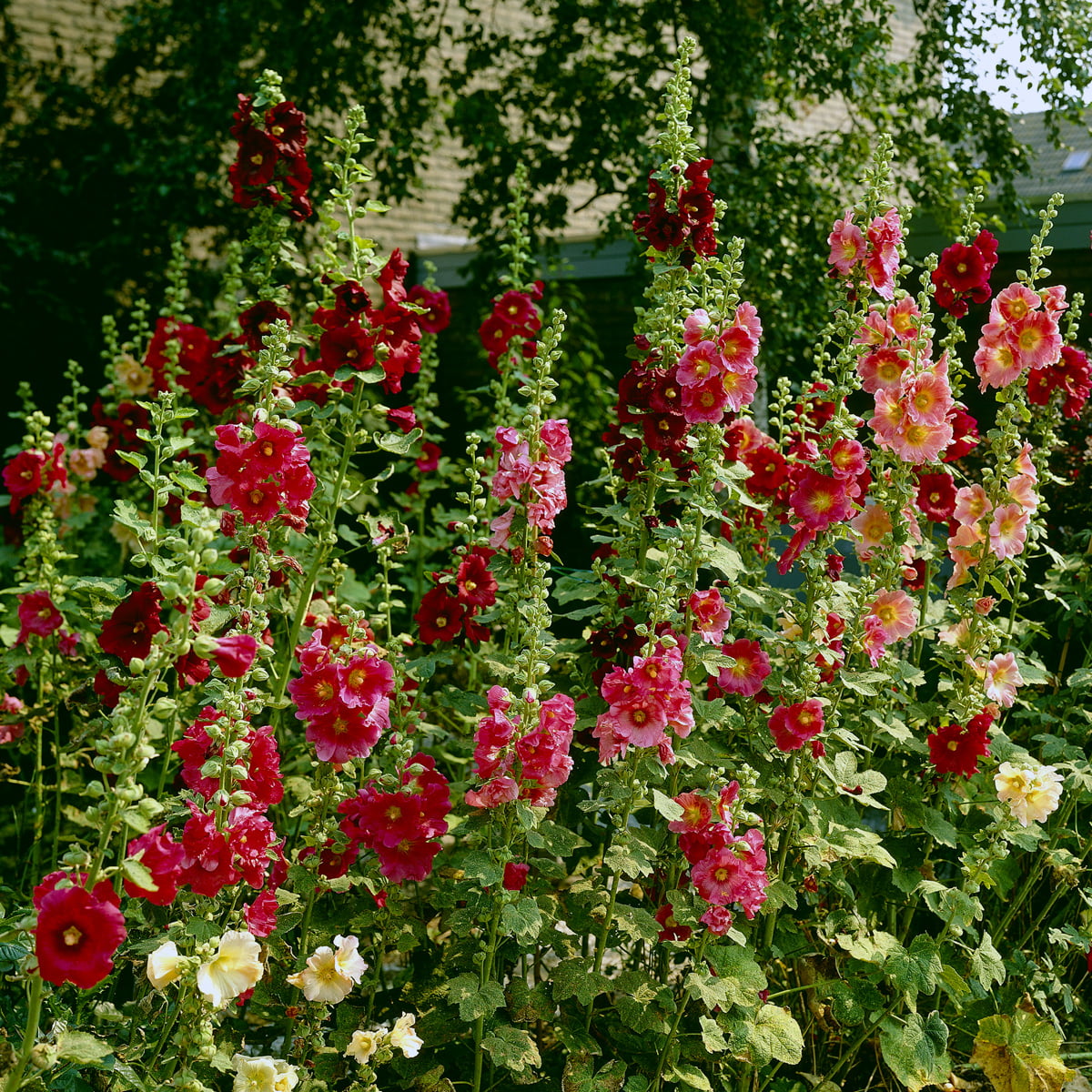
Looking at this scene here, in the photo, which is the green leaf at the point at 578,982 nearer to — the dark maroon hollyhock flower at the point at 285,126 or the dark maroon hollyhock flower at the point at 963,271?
the dark maroon hollyhock flower at the point at 963,271

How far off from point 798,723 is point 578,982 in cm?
58

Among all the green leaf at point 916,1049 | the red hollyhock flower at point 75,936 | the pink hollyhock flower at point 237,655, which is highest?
the pink hollyhock flower at point 237,655

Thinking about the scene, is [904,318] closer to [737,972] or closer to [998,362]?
[998,362]

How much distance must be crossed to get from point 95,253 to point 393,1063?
548cm

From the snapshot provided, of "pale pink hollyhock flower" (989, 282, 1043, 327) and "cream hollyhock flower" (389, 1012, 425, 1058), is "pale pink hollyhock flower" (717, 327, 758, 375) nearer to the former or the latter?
"pale pink hollyhock flower" (989, 282, 1043, 327)

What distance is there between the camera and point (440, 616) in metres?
2.19

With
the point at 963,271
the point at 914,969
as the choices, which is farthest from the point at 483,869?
the point at 963,271

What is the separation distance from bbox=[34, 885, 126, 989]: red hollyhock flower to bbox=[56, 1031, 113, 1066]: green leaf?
147 millimetres

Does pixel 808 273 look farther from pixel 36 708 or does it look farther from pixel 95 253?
pixel 95 253

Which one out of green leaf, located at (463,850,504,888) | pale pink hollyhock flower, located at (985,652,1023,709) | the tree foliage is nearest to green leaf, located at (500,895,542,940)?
green leaf, located at (463,850,504,888)

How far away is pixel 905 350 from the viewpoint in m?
2.07

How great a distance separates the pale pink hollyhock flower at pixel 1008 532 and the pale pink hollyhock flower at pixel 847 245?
58 cm

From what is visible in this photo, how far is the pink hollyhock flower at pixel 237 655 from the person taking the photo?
4.66ft

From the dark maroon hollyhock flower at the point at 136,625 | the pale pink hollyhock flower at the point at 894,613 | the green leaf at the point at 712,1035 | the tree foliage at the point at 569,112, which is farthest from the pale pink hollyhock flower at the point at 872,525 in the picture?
the tree foliage at the point at 569,112
